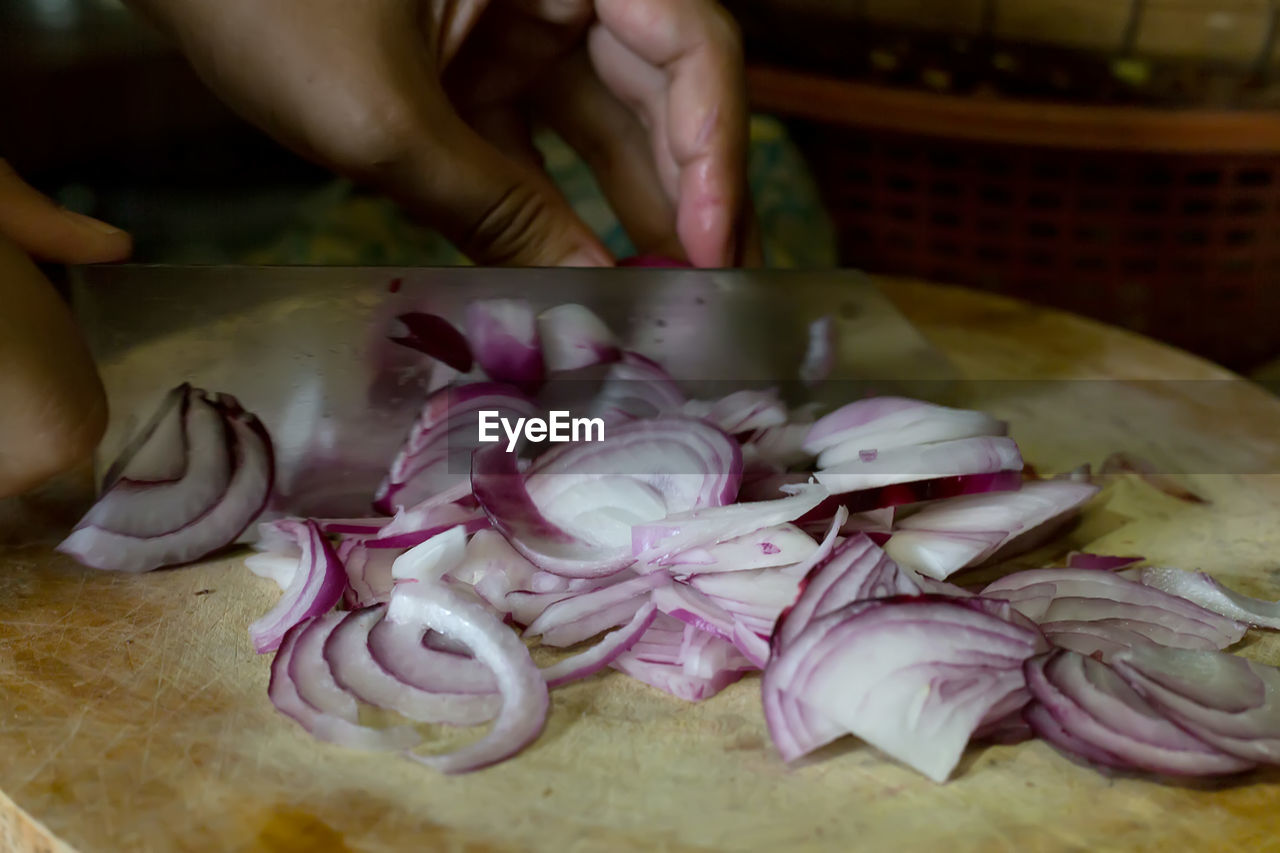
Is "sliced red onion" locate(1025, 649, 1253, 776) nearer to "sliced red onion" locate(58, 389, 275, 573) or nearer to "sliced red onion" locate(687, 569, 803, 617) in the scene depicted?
"sliced red onion" locate(687, 569, 803, 617)

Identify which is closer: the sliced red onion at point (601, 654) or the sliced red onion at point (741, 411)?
the sliced red onion at point (601, 654)

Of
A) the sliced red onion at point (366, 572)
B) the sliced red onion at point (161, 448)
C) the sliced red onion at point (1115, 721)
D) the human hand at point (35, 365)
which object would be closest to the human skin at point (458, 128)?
the human hand at point (35, 365)

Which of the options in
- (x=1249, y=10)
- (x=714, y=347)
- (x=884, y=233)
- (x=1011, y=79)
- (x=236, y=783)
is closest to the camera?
(x=236, y=783)

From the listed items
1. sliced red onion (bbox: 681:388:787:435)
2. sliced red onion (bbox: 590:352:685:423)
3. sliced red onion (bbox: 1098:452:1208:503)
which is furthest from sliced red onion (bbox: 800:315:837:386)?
sliced red onion (bbox: 1098:452:1208:503)

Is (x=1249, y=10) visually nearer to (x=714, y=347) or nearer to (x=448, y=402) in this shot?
(x=714, y=347)

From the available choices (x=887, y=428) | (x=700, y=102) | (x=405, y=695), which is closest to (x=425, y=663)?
(x=405, y=695)

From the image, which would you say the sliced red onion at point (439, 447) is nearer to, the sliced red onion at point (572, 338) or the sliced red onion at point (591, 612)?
the sliced red onion at point (572, 338)

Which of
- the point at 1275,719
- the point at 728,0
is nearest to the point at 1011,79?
the point at 728,0
